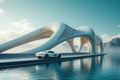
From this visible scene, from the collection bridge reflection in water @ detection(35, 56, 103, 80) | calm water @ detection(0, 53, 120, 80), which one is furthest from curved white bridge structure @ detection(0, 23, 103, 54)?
calm water @ detection(0, 53, 120, 80)

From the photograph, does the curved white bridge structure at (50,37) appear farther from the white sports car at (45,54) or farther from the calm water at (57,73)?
the calm water at (57,73)

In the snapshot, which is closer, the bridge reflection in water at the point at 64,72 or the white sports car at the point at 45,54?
the bridge reflection in water at the point at 64,72

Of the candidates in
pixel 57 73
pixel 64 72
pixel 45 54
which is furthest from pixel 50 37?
pixel 57 73

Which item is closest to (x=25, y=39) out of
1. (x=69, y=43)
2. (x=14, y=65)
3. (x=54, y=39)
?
(x=54, y=39)

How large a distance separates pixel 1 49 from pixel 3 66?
18.8 metres

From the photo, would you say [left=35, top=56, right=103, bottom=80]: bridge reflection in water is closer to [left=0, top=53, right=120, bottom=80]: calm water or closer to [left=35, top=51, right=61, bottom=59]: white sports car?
[left=0, top=53, right=120, bottom=80]: calm water

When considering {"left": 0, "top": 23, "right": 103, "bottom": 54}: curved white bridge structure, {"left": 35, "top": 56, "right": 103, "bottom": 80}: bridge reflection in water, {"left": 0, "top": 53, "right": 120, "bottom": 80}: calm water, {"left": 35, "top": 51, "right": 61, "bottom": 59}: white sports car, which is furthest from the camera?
{"left": 0, "top": 23, "right": 103, "bottom": 54}: curved white bridge structure

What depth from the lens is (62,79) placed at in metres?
15.3

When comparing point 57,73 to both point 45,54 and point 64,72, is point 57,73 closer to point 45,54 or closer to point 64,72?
point 64,72

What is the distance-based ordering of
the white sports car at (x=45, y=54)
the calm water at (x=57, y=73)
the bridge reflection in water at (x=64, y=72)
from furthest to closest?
the white sports car at (x=45, y=54), the bridge reflection in water at (x=64, y=72), the calm water at (x=57, y=73)

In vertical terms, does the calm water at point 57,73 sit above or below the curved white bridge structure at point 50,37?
below

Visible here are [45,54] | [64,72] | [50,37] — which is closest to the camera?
[64,72]

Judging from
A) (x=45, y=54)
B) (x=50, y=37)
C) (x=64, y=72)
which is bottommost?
(x=64, y=72)

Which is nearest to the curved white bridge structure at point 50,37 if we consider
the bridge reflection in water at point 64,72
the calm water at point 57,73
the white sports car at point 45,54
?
the white sports car at point 45,54
